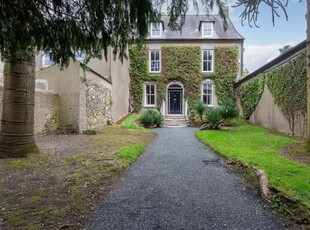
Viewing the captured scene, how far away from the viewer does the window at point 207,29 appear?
20.6 metres

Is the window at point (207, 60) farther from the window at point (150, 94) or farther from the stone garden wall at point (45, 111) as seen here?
the stone garden wall at point (45, 111)

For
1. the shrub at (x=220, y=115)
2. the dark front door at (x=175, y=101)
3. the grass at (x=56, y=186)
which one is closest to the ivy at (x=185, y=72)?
the dark front door at (x=175, y=101)

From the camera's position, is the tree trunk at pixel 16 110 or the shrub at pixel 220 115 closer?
the tree trunk at pixel 16 110

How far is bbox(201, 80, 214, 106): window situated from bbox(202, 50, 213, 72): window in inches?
43.3

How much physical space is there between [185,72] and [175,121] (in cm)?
463

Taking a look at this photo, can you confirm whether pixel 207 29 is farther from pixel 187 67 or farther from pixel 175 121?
pixel 175 121

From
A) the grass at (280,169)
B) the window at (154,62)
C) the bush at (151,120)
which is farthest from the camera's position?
the window at (154,62)

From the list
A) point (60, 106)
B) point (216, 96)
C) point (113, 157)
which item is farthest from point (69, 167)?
point (216, 96)

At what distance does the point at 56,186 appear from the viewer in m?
3.95

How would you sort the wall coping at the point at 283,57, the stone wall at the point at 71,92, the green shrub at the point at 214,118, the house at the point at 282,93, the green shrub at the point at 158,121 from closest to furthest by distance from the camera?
the house at the point at 282,93
the wall coping at the point at 283,57
the stone wall at the point at 71,92
the green shrub at the point at 214,118
the green shrub at the point at 158,121

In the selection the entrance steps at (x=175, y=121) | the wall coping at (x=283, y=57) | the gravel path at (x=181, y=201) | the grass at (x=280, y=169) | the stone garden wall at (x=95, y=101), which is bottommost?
the gravel path at (x=181, y=201)

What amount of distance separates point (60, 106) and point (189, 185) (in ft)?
25.7

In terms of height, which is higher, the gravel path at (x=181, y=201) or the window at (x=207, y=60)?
the window at (x=207, y=60)

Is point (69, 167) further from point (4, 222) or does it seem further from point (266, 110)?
point (266, 110)
